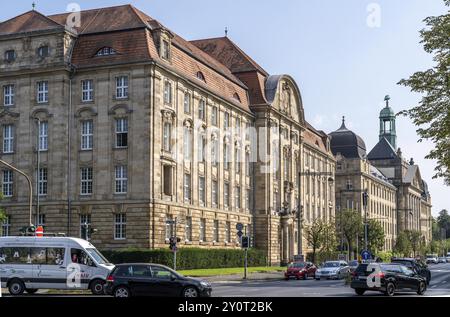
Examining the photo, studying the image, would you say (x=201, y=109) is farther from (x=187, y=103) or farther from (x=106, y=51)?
(x=106, y=51)

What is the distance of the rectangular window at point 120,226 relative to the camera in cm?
5516

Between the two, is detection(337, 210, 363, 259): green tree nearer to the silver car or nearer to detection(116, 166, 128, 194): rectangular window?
the silver car

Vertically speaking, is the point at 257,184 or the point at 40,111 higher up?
the point at 40,111

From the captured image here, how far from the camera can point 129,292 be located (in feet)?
73.5

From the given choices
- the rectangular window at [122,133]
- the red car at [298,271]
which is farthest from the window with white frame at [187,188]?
the red car at [298,271]

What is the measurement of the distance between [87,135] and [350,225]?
4649 centimetres

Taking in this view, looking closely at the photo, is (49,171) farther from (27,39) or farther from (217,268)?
(217,268)

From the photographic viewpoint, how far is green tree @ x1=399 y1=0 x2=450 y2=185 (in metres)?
30.4

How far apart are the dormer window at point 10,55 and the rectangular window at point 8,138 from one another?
18.0 ft

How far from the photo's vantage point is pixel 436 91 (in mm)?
31016

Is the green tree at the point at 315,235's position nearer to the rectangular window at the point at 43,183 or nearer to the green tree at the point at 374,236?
the green tree at the point at 374,236

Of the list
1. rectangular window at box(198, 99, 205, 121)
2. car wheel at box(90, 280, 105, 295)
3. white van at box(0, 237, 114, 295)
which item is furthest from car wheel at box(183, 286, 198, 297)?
rectangular window at box(198, 99, 205, 121)

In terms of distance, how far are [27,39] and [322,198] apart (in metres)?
58.8

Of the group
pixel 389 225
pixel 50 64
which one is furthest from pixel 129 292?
pixel 389 225
